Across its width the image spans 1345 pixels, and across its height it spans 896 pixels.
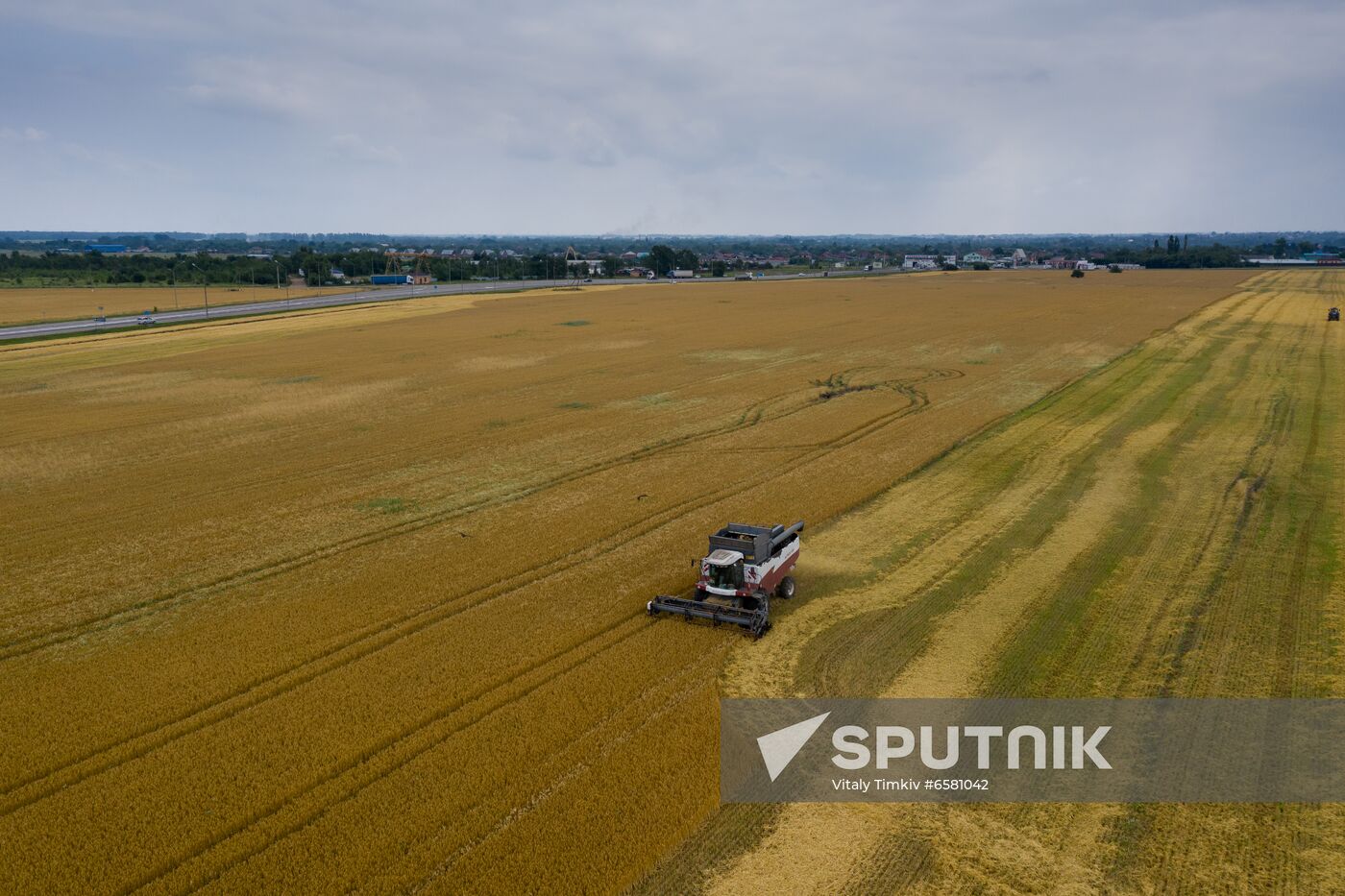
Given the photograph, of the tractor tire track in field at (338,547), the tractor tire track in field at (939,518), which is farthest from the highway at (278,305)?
the tractor tire track in field at (939,518)

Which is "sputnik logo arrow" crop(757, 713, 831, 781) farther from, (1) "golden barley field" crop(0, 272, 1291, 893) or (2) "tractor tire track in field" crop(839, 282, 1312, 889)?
(2) "tractor tire track in field" crop(839, 282, 1312, 889)

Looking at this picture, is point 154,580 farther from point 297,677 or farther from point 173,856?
point 173,856

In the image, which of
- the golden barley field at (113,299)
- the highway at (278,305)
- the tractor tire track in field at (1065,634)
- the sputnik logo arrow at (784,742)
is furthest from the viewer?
the golden barley field at (113,299)

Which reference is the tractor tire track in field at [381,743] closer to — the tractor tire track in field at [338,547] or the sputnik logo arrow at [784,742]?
the sputnik logo arrow at [784,742]

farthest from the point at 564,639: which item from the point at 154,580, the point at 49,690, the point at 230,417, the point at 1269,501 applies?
the point at 230,417

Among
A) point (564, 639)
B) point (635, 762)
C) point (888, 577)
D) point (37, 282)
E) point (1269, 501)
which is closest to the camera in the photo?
point (635, 762)

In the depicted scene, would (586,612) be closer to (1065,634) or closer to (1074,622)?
(1065,634)
